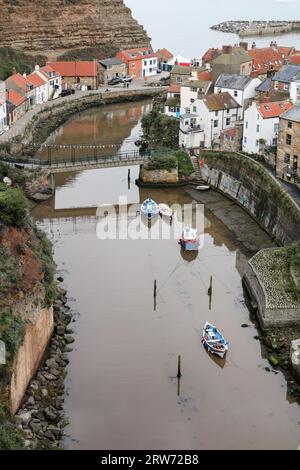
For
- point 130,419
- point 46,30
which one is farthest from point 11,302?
point 46,30

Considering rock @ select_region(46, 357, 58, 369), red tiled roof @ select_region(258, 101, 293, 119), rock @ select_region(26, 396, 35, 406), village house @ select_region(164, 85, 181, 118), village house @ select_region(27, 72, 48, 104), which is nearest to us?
Answer: rock @ select_region(26, 396, 35, 406)

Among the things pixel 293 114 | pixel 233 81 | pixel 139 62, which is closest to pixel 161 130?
pixel 233 81

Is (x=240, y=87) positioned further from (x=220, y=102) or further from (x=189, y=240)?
(x=189, y=240)

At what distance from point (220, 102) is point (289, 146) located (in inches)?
424

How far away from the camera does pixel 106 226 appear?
130 ft

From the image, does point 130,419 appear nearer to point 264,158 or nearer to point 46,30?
point 264,158

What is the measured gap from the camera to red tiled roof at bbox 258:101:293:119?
44.2m

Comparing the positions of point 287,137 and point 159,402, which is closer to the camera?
point 159,402

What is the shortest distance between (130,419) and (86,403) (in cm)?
175

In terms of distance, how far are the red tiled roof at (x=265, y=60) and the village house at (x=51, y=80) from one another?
19.2m

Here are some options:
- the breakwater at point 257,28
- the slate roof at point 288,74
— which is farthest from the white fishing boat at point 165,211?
the breakwater at point 257,28

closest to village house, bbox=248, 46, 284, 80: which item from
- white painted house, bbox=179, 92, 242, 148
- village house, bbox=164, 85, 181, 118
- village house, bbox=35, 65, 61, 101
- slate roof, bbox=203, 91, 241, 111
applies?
village house, bbox=164, 85, 181, 118

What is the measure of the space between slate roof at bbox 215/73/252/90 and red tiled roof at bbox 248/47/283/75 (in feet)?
37.6

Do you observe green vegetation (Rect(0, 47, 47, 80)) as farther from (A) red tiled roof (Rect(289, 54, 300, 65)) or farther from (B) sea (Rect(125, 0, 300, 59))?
(B) sea (Rect(125, 0, 300, 59))
